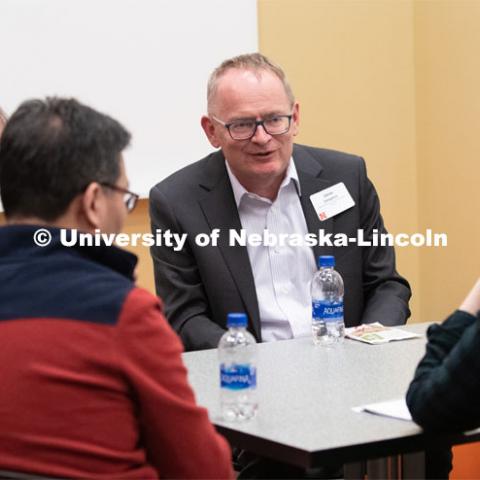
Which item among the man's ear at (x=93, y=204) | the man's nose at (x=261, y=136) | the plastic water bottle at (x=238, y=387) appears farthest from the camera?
the man's nose at (x=261, y=136)

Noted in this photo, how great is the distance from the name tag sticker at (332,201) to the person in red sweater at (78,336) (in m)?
1.61

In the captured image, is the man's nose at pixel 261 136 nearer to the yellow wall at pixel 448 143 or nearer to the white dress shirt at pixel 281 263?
the white dress shirt at pixel 281 263

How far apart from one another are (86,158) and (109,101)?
2538 millimetres

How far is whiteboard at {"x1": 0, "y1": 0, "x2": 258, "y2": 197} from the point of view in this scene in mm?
4047

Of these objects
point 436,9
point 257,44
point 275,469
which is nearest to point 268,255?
point 275,469

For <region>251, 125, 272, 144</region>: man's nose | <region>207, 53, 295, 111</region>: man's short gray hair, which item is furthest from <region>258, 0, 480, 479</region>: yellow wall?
<region>251, 125, 272, 144</region>: man's nose

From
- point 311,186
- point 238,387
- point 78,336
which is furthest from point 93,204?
point 311,186

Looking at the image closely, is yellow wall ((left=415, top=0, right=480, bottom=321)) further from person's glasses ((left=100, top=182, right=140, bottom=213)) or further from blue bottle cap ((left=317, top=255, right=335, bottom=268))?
person's glasses ((left=100, top=182, right=140, bottom=213))

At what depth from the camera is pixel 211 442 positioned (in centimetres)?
174

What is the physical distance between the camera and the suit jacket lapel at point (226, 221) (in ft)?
10.3

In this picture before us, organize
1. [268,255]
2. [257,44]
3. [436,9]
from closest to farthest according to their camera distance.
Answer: [268,255]
[257,44]
[436,9]

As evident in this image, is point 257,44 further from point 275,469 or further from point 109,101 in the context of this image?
point 275,469

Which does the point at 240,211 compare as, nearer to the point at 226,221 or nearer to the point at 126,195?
the point at 226,221

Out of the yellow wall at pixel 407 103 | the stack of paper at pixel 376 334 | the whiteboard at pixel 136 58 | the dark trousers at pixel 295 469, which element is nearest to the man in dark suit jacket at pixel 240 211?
the stack of paper at pixel 376 334
